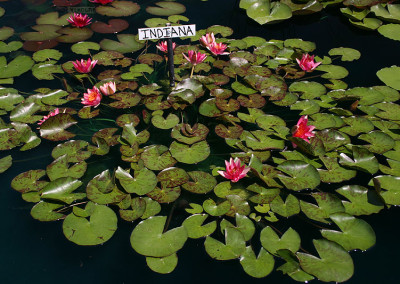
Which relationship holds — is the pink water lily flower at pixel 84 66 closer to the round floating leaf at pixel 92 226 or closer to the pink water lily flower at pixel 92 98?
the pink water lily flower at pixel 92 98

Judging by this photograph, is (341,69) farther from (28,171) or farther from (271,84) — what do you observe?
(28,171)

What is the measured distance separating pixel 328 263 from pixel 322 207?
37cm

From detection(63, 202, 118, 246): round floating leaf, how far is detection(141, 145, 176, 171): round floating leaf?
1.29 feet

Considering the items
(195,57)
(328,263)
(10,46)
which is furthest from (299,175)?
(10,46)

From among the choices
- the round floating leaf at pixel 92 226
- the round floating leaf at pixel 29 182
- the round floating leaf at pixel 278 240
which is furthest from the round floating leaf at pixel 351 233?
the round floating leaf at pixel 29 182

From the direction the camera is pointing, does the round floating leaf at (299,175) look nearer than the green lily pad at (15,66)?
Yes

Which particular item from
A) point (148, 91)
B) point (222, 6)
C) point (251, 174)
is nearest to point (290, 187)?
point (251, 174)

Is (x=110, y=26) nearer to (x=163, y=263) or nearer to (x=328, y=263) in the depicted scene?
(x=163, y=263)

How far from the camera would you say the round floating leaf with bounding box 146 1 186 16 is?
368 cm

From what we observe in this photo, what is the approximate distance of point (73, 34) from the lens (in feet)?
11.0

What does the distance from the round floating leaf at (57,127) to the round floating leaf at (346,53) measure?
8.04 ft

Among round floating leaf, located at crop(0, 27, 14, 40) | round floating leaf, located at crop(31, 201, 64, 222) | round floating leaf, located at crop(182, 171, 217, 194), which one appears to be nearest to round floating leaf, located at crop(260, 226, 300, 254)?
round floating leaf, located at crop(182, 171, 217, 194)

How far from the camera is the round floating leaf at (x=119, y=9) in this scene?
3.63m

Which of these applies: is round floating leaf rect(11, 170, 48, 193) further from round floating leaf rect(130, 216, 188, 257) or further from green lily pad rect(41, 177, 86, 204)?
round floating leaf rect(130, 216, 188, 257)
